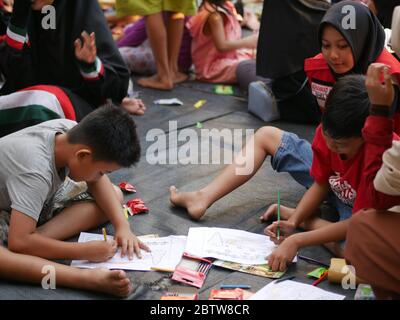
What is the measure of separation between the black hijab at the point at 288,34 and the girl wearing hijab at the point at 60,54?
0.76 m

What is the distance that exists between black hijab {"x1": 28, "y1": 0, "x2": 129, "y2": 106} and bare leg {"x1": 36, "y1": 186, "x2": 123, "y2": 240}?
0.76m

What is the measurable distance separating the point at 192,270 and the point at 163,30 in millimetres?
1957

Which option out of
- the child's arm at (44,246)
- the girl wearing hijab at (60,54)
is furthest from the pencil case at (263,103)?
the child's arm at (44,246)

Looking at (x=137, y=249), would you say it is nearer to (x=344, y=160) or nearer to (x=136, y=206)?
(x=136, y=206)

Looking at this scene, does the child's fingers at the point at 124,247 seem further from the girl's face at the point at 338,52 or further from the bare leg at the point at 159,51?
the bare leg at the point at 159,51

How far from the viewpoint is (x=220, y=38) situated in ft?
11.4

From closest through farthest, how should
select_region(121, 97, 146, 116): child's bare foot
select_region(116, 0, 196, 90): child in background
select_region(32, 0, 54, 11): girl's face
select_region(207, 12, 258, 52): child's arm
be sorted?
1. select_region(32, 0, 54, 11): girl's face
2. select_region(121, 97, 146, 116): child's bare foot
3. select_region(116, 0, 196, 90): child in background
4. select_region(207, 12, 258, 52): child's arm

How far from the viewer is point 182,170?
2.40 m

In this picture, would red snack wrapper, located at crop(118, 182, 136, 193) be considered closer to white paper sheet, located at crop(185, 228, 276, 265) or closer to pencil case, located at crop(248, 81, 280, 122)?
white paper sheet, located at crop(185, 228, 276, 265)

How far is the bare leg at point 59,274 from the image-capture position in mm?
1562

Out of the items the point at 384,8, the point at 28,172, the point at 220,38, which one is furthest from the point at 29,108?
the point at 384,8

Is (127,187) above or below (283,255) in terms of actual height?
below

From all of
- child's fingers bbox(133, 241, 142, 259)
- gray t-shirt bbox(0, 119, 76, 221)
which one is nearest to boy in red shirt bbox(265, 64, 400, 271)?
child's fingers bbox(133, 241, 142, 259)

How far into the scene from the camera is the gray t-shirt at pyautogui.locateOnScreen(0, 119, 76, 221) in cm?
163
